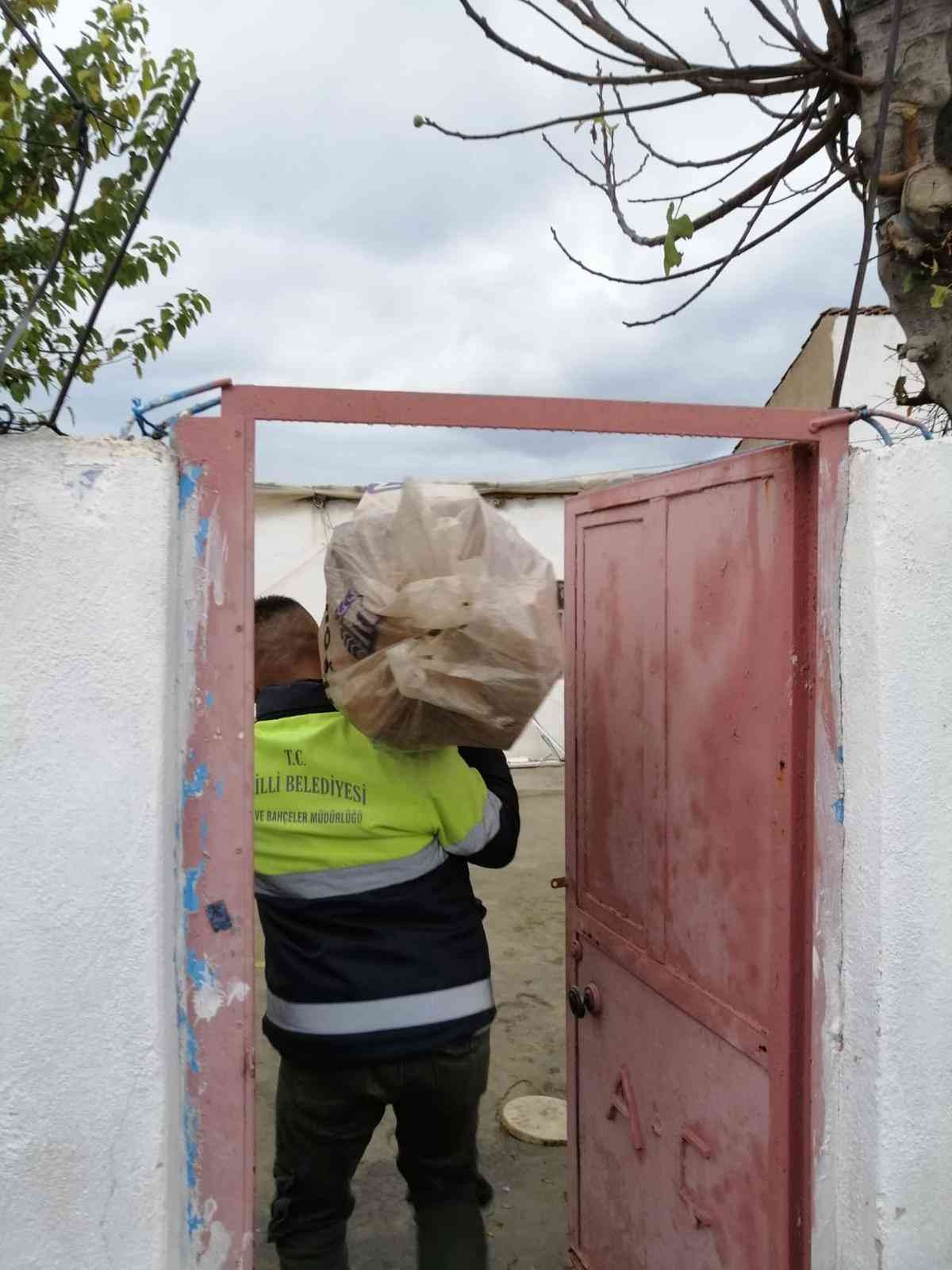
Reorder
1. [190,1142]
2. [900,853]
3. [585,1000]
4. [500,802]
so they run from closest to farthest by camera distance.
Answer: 1. [190,1142]
2. [900,853]
3. [500,802]
4. [585,1000]

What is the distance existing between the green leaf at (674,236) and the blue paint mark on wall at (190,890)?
1571mm

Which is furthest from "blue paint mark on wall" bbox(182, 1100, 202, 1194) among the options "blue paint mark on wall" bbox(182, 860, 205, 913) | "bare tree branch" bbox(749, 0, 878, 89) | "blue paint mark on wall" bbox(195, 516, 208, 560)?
"bare tree branch" bbox(749, 0, 878, 89)

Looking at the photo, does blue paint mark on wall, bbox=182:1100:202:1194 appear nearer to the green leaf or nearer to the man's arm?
the man's arm

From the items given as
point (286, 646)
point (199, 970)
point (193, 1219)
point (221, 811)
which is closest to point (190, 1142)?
point (193, 1219)

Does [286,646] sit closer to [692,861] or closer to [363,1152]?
[692,861]

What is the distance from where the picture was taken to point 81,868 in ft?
4.95

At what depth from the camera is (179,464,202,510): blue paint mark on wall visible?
5.31ft

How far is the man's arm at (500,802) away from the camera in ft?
8.08

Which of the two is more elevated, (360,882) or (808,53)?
(808,53)

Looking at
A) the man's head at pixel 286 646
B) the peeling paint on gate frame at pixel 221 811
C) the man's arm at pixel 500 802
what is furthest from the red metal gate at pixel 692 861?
the peeling paint on gate frame at pixel 221 811

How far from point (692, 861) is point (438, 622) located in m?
0.85

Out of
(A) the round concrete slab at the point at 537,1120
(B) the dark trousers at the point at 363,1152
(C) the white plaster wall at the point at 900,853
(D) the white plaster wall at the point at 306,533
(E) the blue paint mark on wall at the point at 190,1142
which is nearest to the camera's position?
(E) the blue paint mark on wall at the point at 190,1142

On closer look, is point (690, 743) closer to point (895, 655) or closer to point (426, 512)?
point (895, 655)

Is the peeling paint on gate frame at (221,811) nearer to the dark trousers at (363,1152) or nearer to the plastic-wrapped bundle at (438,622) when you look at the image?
the plastic-wrapped bundle at (438,622)
